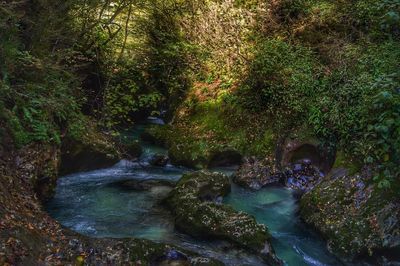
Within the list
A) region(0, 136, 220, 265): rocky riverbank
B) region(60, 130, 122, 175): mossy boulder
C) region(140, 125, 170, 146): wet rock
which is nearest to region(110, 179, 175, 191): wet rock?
region(60, 130, 122, 175): mossy boulder

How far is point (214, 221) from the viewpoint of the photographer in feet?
23.3

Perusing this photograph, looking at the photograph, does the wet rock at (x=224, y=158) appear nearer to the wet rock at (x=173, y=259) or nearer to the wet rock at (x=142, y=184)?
the wet rock at (x=142, y=184)

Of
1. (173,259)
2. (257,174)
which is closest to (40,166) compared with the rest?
(173,259)

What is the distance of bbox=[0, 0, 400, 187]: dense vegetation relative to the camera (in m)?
7.35

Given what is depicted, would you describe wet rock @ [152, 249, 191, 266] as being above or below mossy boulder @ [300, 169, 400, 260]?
below

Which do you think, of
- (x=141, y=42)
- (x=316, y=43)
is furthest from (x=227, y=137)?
(x=141, y=42)

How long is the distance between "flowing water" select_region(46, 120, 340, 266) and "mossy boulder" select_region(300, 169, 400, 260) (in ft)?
0.98

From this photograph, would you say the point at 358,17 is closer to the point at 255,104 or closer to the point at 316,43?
the point at 316,43

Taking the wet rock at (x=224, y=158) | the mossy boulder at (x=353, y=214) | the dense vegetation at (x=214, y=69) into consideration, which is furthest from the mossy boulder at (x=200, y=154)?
the mossy boulder at (x=353, y=214)

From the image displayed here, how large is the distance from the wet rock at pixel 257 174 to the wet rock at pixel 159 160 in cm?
202

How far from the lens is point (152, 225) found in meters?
7.55

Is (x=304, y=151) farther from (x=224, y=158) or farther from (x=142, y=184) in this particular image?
(x=142, y=184)

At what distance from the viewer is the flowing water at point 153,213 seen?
22.8ft

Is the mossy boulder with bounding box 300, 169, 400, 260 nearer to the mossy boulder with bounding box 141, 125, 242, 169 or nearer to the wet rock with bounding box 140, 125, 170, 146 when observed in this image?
the mossy boulder with bounding box 141, 125, 242, 169
